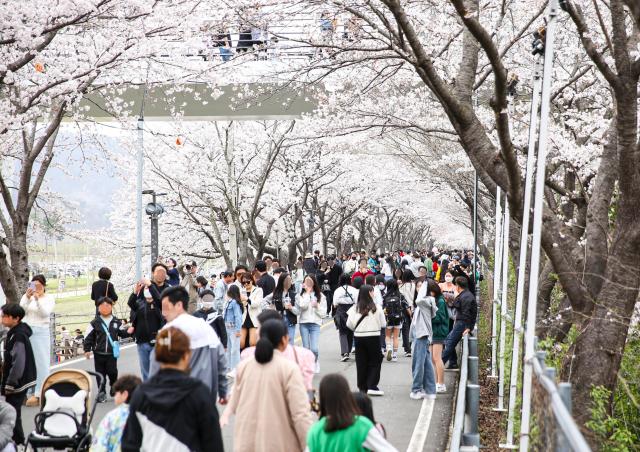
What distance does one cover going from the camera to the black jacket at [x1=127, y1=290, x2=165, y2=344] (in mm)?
10453

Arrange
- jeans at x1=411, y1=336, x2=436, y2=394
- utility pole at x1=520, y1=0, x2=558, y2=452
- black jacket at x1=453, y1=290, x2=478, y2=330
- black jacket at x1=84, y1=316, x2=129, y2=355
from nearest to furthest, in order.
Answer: utility pole at x1=520, y1=0, x2=558, y2=452 → black jacket at x1=84, y1=316, x2=129, y2=355 → jeans at x1=411, y1=336, x2=436, y2=394 → black jacket at x1=453, y1=290, x2=478, y2=330

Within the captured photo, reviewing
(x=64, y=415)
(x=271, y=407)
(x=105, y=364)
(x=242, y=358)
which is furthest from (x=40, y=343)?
(x=271, y=407)

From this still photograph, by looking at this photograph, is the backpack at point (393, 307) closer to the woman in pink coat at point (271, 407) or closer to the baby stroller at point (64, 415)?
the baby stroller at point (64, 415)

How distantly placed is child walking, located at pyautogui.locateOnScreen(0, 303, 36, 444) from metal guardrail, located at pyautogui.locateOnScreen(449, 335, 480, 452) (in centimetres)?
453

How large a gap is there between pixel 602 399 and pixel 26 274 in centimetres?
1073

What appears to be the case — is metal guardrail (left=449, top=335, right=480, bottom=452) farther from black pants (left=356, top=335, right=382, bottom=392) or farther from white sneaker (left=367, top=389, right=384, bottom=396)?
white sneaker (left=367, top=389, right=384, bottom=396)

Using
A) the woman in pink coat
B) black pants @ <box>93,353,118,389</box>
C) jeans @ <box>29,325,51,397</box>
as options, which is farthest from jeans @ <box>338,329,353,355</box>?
the woman in pink coat

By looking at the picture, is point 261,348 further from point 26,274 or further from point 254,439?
point 26,274

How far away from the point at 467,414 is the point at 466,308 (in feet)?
15.5

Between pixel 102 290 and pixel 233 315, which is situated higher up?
pixel 102 290

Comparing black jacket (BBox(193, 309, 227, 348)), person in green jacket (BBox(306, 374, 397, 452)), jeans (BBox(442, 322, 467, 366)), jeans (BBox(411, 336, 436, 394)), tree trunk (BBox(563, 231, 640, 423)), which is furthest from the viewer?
jeans (BBox(442, 322, 467, 366))

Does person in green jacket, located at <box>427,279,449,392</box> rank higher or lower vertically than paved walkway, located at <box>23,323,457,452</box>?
higher

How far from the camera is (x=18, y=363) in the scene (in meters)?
8.51

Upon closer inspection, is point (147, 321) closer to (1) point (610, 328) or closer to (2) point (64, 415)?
(2) point (64, 415)
